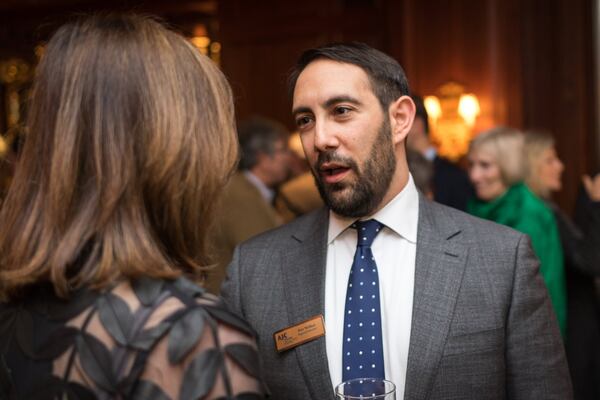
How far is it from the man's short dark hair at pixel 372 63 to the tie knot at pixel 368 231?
12.8 inches

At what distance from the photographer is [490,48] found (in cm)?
719

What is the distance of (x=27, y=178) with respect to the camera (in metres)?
1.18

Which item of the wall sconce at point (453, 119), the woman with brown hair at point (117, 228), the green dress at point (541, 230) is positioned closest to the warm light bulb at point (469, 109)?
the wall sconce at point (453, 119)

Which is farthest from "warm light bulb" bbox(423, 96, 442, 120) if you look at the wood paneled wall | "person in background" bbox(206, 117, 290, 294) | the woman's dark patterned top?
the woman's dark patterned top

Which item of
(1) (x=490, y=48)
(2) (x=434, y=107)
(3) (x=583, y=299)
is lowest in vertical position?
(3) (x=583, y=299)

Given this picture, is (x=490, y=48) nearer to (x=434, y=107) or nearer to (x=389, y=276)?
(x=434, y=107)

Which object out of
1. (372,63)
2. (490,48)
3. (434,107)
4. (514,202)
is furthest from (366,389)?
(490,48)

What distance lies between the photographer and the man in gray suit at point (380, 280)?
6.04 feet

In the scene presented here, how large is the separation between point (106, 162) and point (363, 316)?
3.14ft

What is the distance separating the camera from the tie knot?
200cm

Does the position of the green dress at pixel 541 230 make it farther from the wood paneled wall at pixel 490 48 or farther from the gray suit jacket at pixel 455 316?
the wood paneled wall at pixel 490 48

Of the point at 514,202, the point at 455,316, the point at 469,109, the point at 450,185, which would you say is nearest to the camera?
the point at 455,316

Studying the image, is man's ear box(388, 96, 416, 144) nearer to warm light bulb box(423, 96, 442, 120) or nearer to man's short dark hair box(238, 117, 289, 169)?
man's short dark hair box(238, 117, 289, 169)

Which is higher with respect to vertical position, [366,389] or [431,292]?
[431,292]
